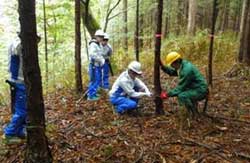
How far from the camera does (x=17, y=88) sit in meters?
5.85

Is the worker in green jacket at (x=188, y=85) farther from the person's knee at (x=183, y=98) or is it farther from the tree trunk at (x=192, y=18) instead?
the tree trunk at (x=192, y=18)

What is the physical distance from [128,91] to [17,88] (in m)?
2.51

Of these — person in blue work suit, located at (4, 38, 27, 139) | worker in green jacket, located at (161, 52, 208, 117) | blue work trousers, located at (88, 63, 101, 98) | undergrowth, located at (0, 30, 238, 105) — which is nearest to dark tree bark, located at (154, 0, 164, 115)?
worker in green jacket, located at (161, 52, 208, 117)

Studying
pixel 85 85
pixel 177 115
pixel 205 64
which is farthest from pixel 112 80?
pixel 177 115

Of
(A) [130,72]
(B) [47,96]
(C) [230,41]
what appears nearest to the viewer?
(A) [130,72]

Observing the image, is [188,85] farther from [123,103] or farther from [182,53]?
[182,53]

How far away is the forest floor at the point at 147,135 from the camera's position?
527cm

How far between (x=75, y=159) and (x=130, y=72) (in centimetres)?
281

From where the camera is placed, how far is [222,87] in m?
9.63

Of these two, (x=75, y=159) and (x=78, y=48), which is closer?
(x=75, y=159)

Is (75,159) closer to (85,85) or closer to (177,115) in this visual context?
(177,115)

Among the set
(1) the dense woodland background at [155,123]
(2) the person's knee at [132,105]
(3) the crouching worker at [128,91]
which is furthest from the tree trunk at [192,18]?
(2) the person's knee at [132,105]

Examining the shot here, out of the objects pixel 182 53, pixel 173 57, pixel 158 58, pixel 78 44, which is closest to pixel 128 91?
pixel 158 58

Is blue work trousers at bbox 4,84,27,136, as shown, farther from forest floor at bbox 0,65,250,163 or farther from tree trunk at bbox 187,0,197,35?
tree trunk at bbox 187,0,197,35
